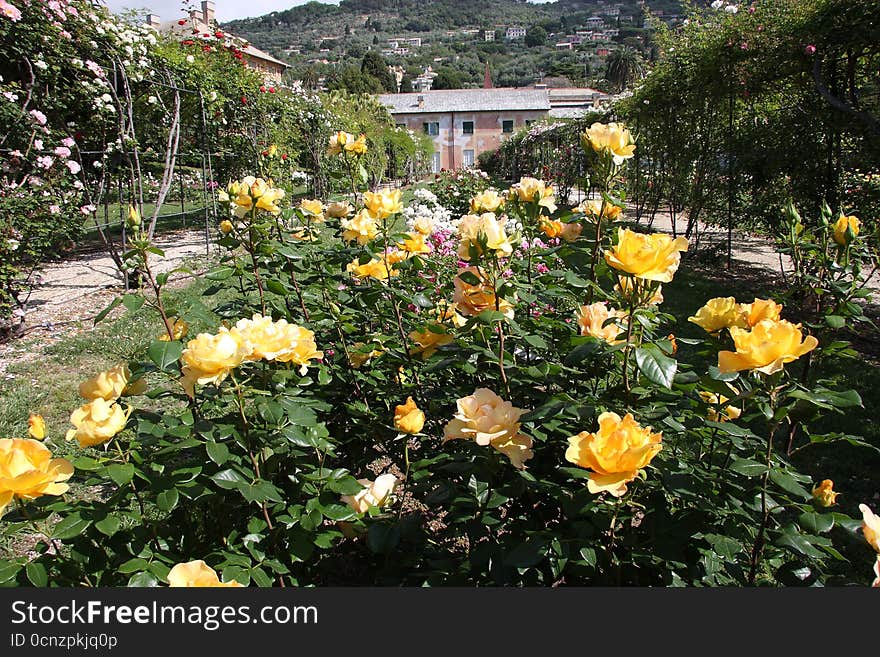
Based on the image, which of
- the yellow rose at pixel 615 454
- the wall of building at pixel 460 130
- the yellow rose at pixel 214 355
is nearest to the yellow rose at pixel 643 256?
the yellow rose at pixel 615 454

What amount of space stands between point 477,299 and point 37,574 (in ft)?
3.22

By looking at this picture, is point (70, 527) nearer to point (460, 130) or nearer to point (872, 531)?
point (872, 531)

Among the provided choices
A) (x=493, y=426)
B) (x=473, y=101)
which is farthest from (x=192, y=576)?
(x=473, y=101)

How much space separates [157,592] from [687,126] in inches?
321

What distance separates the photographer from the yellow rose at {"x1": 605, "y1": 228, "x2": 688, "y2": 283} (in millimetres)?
1017

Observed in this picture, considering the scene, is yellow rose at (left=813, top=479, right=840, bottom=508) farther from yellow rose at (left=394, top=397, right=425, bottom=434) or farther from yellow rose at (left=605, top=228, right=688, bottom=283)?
yellow rose at (left=394, top=397, right=425, bottom=434)

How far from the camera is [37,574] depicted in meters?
1.00

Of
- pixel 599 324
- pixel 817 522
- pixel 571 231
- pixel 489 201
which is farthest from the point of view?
pixel 571 231

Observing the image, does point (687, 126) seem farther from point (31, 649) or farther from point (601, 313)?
point (31, 649)

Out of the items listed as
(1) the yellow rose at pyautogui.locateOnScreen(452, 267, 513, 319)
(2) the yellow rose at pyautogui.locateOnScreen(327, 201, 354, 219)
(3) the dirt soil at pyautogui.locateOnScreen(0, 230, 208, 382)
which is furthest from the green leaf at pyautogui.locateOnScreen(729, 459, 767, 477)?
(3) the dirt soil at pyautogui.locateOnScreen(0, 230, 208, 382)

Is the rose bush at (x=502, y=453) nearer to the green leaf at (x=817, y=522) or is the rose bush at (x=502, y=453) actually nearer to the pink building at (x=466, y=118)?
the green leaf at (x=817, y=522)

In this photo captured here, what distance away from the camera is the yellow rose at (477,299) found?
1291 millimetres

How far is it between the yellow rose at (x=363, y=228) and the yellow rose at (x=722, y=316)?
907mm

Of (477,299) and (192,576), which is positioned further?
(477,299)
